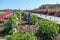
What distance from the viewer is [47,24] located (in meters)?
8.52

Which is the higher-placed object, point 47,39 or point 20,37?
point 20,37

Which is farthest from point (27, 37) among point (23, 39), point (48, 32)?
point (48, 32)

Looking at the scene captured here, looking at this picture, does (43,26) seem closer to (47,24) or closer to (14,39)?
(47,24)

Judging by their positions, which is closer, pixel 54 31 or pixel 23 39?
pixel 23 39

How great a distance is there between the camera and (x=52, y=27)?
8312mm

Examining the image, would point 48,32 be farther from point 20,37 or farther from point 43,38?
point 20,37

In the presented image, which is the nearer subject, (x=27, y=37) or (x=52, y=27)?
(x=27, y=37)

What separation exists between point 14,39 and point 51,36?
253 centimetres

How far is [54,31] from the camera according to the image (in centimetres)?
820

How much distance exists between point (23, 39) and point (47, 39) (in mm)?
2360

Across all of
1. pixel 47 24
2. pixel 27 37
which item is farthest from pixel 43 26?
pixel 27 37

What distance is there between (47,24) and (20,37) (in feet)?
8.77

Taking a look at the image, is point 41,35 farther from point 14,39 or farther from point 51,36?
point 14,39

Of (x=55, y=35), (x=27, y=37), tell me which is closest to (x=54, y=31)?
(x=55, y=35)
